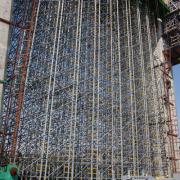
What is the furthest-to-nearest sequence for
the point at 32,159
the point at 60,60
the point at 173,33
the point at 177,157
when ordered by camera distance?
the point at 173,33 < the point at 177,157 < the point at 60,60 < the point at 32,159

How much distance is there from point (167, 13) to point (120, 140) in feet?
49.0

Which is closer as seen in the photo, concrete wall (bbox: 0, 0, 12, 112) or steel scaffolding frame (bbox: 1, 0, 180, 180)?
concrete wall (bbox: 0, 0, 12, 112)

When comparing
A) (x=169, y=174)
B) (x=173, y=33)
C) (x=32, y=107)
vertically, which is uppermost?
(x=173, y=33)

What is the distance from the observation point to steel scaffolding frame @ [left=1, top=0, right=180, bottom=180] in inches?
594

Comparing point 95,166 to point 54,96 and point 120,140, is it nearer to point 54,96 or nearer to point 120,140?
point 120,140

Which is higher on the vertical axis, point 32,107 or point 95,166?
point 32,107

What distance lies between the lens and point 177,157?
900 inches

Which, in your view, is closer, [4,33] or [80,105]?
[4,33]

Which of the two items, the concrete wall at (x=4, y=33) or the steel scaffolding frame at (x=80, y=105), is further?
the steel scaffolding frame at (x=80, y=105)

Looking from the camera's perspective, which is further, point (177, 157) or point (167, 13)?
point (167, 13)

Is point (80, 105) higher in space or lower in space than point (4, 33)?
lower

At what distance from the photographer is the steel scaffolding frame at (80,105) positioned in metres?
15.1

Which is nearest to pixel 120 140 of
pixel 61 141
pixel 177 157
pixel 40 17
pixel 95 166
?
pixel 95 166

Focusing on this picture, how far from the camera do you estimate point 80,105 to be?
54.9 feet
